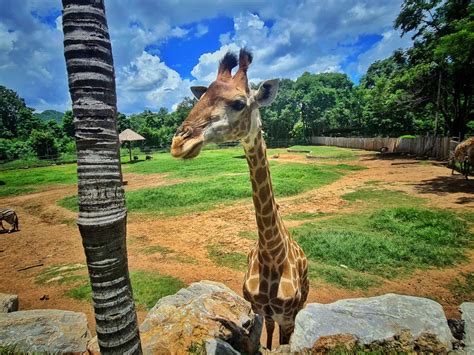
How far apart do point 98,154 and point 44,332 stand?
266 centimetres

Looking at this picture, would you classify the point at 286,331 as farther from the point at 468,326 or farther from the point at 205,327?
the point at 468,326

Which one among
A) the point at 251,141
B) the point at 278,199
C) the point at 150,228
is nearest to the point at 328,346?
the point at 251,141

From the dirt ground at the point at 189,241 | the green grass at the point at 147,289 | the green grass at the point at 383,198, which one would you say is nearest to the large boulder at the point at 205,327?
the green grass at the point at 147,289

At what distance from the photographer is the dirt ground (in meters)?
5.30

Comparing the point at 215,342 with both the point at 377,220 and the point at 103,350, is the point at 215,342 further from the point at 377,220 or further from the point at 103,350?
the point at 377,220

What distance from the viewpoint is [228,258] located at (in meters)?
6.93

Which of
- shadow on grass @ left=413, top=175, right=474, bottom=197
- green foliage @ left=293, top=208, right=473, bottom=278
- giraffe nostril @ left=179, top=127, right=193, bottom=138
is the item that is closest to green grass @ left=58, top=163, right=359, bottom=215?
shadow on grass @ left=413, top=175, right=474, bottom=197

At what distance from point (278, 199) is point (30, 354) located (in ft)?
34.8

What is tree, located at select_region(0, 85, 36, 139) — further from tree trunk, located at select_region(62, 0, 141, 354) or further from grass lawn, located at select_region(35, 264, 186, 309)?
tree trunk, located at select_region(62, 0, 141, 354)

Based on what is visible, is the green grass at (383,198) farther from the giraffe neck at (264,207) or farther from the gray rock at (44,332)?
the gray rock at (44,332)

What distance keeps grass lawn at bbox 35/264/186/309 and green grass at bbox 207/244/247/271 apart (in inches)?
48.0

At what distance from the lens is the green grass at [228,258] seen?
6566mm

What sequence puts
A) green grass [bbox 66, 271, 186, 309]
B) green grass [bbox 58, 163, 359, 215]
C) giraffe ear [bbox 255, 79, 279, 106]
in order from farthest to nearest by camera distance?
green grass [bbox 58, 163, 359, 215] < green grass [bbox 66, 271, 186, 309] < giraffe ear [bbox 255, 79, 279, 106]

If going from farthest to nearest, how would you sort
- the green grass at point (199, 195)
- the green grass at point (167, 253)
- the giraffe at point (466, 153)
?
the giraffe at point (466, 153), the green grass at point (199, 195), the green grass at point (167, 253)
